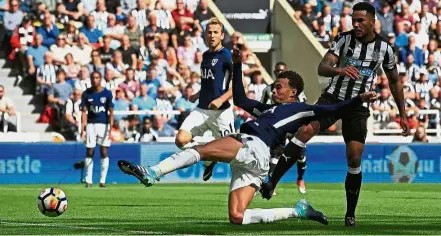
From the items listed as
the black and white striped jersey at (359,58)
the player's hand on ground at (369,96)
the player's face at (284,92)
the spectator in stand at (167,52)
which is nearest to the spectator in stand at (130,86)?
the spectator in stand at (167,52)

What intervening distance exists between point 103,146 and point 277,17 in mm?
11344

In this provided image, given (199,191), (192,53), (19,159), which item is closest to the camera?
(199,191)

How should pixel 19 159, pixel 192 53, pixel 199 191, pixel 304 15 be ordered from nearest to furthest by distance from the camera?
pixel 199 191 → pixel 19 159 → pixel 192 53 → pixel 304 15

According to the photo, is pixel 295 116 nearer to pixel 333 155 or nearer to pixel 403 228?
pixel 403 228

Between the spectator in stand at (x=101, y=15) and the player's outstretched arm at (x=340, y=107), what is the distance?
57.7ft

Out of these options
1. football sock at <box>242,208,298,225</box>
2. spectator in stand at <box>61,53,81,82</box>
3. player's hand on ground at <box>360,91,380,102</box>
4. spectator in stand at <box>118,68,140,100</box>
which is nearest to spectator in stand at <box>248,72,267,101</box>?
spectator in stand at <box>118,68,140,100</box>

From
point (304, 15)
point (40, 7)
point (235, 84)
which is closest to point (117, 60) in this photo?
point (40, 7)

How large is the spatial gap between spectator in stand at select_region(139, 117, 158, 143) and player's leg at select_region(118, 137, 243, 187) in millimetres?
15387

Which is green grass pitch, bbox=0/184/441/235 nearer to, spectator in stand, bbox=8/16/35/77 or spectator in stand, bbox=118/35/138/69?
spectator in stand, bbox=8/16/35/77

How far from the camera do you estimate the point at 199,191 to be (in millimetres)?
21219

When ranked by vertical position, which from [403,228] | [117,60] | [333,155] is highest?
[403,228]

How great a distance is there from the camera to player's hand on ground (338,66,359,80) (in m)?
11.8

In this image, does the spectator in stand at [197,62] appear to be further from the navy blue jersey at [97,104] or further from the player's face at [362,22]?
the player's face at [362,22]

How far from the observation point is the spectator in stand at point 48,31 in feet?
90.4
